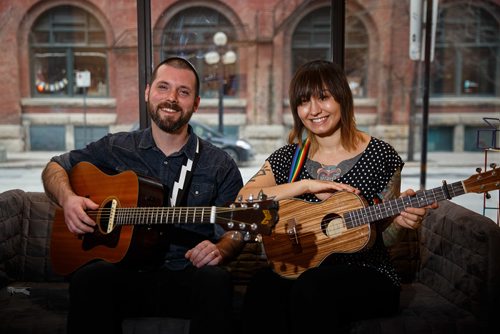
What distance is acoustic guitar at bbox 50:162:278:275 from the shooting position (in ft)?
5.54

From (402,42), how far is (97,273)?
45.4 feet

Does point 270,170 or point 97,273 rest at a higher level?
point 270,170

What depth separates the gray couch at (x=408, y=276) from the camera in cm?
196

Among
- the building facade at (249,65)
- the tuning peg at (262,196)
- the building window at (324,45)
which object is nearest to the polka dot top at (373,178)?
the tuning peg at (262,196)

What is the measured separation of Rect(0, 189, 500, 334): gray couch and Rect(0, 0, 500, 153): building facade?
7.50 meters

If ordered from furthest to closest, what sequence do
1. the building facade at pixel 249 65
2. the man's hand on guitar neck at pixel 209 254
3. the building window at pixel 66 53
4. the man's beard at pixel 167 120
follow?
the building window at pixel 66 53, the building facade at pixel 249 65, the man's beard at pixel 167 120, the man's hand on guitar neck at pixel 209 254

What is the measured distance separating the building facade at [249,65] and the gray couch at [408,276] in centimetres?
750

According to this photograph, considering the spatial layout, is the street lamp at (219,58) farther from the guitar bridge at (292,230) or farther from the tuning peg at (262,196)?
the tuning peg at (262,196)

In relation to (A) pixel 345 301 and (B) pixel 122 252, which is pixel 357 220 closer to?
(A) pixel 345 301

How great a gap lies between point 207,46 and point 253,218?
11.0 m

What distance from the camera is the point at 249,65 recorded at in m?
13.6

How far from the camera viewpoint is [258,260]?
2.68m

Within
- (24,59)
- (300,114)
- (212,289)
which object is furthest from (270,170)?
(24,59)

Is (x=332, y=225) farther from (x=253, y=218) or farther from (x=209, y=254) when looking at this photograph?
(x=209, y=254)
